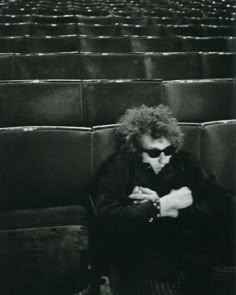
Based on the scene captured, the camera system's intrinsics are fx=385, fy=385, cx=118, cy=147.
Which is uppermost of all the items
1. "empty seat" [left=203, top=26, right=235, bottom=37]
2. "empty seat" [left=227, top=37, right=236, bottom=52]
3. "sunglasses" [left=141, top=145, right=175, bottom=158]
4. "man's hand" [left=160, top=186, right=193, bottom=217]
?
"empty seat" [left=203, top=26, right=235, bottom=37]

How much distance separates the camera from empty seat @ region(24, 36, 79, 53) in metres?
1.53

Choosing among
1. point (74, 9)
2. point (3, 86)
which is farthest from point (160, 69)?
point (74, 9)

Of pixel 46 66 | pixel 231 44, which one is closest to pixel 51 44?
pixel 46 66

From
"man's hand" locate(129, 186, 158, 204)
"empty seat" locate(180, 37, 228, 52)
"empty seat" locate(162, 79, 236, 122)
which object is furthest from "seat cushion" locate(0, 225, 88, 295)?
"empty seat" locate(180, 37, 228, 52)

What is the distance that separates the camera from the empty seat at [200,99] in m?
1.14

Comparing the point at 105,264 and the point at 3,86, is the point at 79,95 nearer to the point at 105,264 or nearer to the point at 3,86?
the point at 3,86

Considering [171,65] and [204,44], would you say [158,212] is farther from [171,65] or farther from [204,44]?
[204,44]

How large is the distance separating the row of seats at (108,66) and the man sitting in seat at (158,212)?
1.78 ft

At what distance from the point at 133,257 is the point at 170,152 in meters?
0.22

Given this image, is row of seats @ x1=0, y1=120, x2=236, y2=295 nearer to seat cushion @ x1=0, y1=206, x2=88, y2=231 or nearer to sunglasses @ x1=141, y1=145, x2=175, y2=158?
seat cushion @ x1=0, y1=206, x2=88, y2=231

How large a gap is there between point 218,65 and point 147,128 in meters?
0.78

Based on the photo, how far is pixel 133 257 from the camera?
26.7 inches

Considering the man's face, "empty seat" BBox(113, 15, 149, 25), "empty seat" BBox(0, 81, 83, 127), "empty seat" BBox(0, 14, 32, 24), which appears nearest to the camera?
the man's face

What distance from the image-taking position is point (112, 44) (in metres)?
1.58
